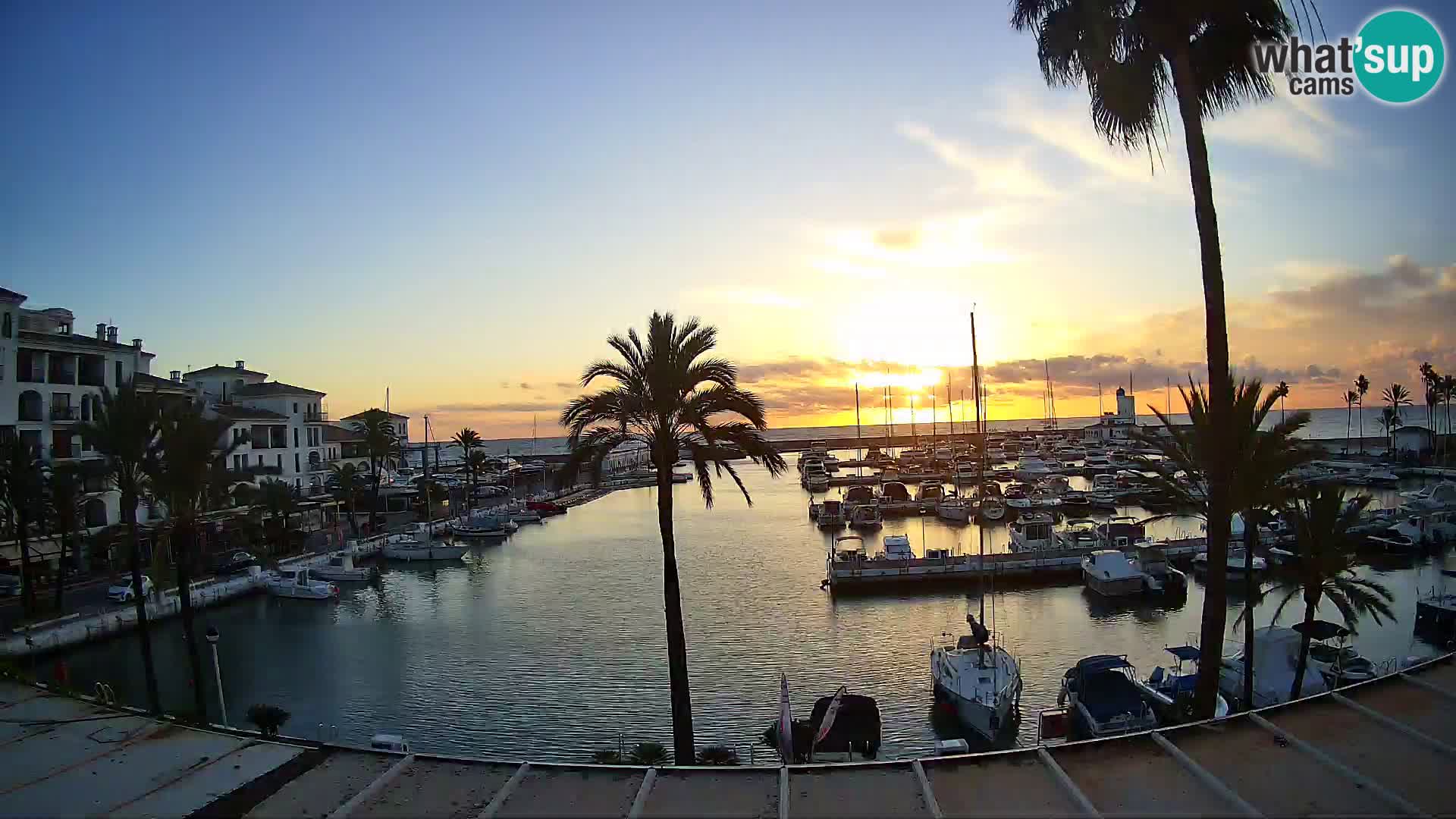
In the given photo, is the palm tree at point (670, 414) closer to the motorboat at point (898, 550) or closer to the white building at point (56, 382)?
the motorboat at point (898, 550)

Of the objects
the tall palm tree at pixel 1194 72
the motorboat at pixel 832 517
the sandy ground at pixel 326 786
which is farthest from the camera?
the motorboat at pixel 832 517

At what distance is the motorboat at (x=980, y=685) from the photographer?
20859 mm

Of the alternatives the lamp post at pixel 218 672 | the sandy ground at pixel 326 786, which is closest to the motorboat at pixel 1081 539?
the lamp post at pixel 218 672

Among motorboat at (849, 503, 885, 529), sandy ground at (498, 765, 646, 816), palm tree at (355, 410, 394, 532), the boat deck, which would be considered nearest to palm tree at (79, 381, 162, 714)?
the boat deck

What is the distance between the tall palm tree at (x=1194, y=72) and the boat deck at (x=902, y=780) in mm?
4285

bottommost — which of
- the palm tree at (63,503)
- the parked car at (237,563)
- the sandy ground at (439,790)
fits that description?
the parked car at (237,563)

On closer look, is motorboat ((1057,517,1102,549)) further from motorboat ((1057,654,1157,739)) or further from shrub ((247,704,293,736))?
shrub ((247,704,293,736))

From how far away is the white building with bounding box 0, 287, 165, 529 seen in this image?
39656 millimetres

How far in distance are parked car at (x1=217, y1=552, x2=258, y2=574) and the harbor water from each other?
421 cm

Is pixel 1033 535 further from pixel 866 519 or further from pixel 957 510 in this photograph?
pixel 957 510

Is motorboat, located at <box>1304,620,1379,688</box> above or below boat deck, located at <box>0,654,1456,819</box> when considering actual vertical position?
below

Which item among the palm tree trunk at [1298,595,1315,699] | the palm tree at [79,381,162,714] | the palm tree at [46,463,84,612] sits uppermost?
the palm tree at [79,381,162,714]

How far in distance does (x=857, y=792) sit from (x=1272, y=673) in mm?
17773

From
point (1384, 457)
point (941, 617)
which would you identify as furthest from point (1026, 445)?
point (941, 617)
